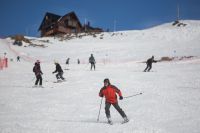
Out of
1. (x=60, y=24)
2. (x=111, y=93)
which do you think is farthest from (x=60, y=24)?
(x=111, y=93)

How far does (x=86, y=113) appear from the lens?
1246cm

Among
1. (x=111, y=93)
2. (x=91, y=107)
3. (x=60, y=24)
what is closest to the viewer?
(x=111, y=93)

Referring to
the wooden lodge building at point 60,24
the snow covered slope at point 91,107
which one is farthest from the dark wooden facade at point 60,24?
the snow covered slope at point 91,107

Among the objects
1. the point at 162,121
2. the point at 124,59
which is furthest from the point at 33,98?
the point at 124,59

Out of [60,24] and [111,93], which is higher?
[60,24]

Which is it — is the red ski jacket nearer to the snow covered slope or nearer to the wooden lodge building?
the snow covered slope

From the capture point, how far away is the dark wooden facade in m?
93.9

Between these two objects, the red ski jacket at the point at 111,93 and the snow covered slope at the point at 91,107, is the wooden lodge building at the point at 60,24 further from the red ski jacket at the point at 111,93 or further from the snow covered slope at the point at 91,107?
the red ski jacket at the point at 111,93

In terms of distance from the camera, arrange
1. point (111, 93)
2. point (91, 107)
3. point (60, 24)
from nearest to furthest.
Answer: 1. point (111, 93)
2. point (91, 107)
3. point (60, 24)

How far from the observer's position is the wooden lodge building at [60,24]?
93875mm

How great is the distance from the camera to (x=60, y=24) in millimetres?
93688

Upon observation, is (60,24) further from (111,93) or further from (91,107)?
(111,93)

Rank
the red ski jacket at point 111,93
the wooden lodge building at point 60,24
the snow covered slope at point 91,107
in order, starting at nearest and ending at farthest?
the snow covered slope at point 91,107 → the red ski jacket at point 111,93 → the wooden lodge building at point 60,24

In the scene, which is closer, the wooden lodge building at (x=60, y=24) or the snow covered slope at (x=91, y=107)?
the snow covered slope at (x=91, y=107)
